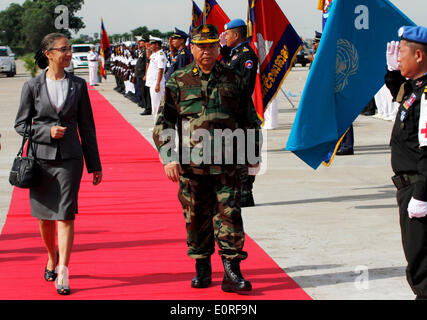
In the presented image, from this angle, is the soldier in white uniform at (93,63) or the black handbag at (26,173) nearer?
the black handbag at (26,173)

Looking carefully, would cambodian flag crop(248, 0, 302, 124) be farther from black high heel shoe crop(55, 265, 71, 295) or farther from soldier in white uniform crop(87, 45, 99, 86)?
soldier in white uniform crop(87, 45, 99, 86)

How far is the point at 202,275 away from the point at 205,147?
0.92 metres

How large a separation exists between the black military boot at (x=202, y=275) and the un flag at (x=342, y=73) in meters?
1.38

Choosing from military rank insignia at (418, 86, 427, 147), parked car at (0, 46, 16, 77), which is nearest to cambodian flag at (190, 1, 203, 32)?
military rank insignia at (418, 86, 427, 147)

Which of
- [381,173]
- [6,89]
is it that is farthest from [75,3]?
[381,173]

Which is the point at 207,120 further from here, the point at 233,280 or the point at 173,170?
the point at 233,280

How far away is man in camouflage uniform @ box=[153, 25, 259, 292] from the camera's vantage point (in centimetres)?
530

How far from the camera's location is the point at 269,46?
10.5 metres

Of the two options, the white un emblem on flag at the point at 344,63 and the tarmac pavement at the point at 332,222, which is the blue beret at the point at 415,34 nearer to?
the tarmac pavement at the point at 332,222

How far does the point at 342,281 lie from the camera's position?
5672 mm

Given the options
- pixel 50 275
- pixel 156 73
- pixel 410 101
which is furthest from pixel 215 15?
pixel 410 101

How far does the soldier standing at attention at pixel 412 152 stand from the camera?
14.4 ft

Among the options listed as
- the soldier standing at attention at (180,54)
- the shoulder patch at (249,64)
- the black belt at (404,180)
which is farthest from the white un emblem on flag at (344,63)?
the soldier standing at attention at (180,54)
